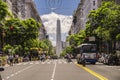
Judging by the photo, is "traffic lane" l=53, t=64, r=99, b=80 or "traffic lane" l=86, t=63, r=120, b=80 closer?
"traffic lane" l=53, t=64, r=99, b=80

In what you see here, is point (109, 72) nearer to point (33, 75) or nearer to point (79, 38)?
point (33, 75)

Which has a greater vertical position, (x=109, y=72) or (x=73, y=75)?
(x=73, y=75)

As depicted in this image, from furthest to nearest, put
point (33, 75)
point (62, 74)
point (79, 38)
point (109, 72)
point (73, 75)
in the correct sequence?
point (79, 38), point (109, 72), point (62, 74), point (33, 75), point (73, 75)

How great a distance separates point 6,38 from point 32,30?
692 centimetres

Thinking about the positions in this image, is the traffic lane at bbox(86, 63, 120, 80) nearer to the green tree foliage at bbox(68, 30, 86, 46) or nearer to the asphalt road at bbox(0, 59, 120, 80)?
the asphalt road at bbox(0, 59, 120, 80)

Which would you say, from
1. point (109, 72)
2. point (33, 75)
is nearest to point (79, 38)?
point (109, 72)

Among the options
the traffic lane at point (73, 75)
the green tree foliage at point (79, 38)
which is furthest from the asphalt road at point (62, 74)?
the green tree foliage at point (79, 38)

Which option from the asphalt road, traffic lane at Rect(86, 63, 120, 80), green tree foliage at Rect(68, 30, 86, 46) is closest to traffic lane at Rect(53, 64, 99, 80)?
the asphalt road

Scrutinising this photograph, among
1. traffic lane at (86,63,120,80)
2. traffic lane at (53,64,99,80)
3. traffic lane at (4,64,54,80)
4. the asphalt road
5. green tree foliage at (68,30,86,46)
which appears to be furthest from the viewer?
green tree foliage at (68,30,86,46)

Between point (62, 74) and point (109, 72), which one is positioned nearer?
point (62, 74)

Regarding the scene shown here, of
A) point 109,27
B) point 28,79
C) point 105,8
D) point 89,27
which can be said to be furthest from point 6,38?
point 28,79

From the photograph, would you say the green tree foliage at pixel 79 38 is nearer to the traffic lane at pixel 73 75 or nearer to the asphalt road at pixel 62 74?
the asphalt road at pixel 62 74

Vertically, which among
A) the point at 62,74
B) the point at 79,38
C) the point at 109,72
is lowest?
the point at 109,72

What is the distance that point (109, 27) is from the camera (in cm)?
7094
